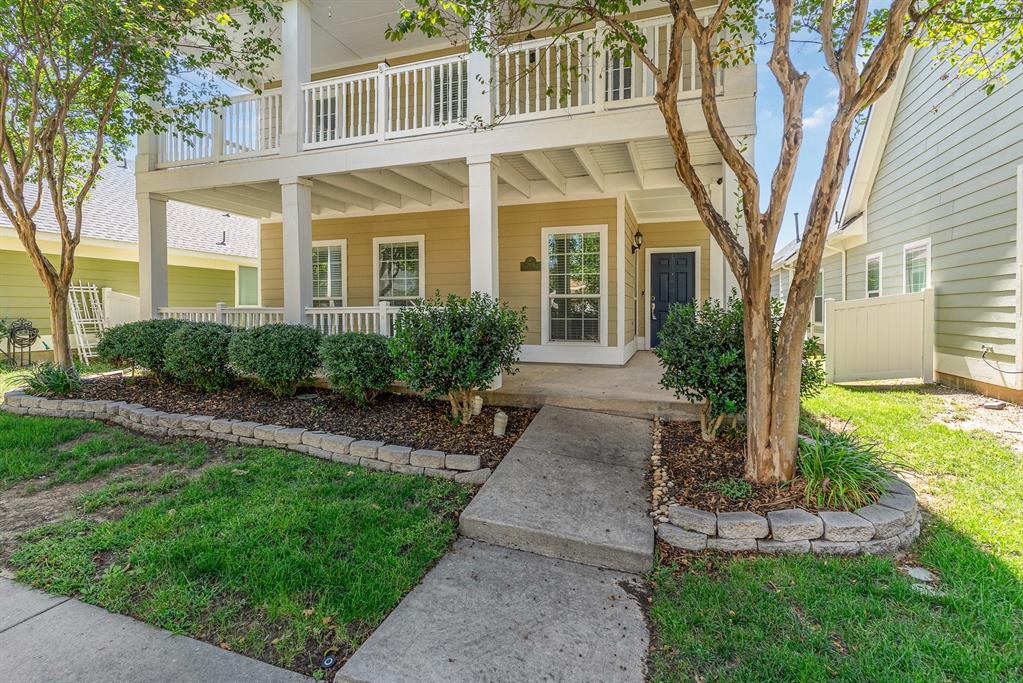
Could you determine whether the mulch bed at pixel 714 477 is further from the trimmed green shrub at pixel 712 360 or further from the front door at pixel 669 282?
the front door at pixel 669 282

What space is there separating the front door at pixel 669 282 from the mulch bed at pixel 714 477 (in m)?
6.14

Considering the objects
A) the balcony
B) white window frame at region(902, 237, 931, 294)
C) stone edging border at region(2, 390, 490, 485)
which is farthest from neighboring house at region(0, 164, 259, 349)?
white window frame at region(902, 237, 931, 294)

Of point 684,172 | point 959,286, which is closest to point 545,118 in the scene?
point 684,172

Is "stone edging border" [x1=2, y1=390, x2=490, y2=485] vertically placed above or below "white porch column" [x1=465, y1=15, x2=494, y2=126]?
below

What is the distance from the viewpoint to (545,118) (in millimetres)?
5590

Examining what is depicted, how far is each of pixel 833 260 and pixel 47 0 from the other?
588 inches

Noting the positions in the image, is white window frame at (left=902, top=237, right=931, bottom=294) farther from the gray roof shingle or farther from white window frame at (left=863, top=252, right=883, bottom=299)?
the gray roof shingle

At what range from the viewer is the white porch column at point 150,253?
7.50 meters

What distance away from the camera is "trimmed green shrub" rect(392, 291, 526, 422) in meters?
4.55

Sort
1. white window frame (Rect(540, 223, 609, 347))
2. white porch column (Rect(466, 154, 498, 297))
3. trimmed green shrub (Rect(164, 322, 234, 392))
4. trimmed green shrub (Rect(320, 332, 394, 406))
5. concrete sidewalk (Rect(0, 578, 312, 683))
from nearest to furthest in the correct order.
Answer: concrete sidewalk (Rect(0, 578, 312, 683)) → trimmed green shrub (Rect(320, 332, 394, 406)) → white porch column (Rect(466, 154, 498, 297)) → trimmed green shrub (Rect(164, 322, 234, 392)) → white window frame (Rect(540, 223, 609, 347))

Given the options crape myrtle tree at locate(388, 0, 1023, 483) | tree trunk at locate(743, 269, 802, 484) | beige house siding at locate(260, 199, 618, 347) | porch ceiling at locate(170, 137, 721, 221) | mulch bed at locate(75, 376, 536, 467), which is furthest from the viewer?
beige house siding at locate(260, 199, 618, 347)

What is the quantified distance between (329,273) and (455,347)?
621 centimetres

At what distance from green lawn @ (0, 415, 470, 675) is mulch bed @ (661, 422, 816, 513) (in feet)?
5.13

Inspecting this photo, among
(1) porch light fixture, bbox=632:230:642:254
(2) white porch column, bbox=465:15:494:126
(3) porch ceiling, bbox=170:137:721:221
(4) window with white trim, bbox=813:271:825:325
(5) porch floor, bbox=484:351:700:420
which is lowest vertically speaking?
(5) porch floor, bbox=484:351:700:420
